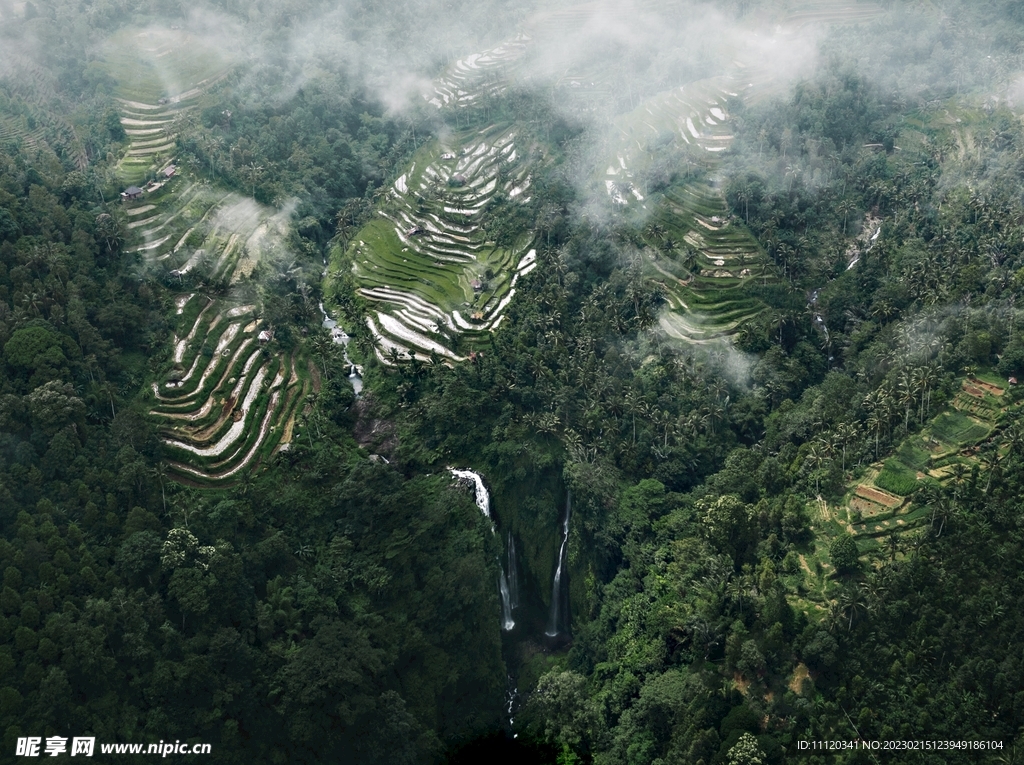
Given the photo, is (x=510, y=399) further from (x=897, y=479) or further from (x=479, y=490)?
(x=897, y=479)

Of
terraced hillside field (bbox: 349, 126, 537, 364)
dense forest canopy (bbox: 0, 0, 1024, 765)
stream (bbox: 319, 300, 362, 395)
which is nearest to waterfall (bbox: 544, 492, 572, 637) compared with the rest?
dense forest canopy (bbox: 0, 0, 1024, 765)

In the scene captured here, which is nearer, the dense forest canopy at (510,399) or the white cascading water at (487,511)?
the dense forest canopy at (510,399)

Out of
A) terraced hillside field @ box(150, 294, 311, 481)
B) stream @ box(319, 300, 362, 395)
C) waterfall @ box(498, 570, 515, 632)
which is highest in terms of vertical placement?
terraced hillside field @ box(150, 294, 311, 481)

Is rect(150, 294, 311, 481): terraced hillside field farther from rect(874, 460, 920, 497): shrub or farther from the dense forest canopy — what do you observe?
rect(874, 460, 920, 497): shrub

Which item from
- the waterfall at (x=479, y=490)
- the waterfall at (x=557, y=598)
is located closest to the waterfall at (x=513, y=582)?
the waterfall at (x=557, y=598)

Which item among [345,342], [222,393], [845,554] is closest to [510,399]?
[345,342]

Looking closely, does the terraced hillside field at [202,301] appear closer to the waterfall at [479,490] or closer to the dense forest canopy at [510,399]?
the dense forest canopy at [510,399]
